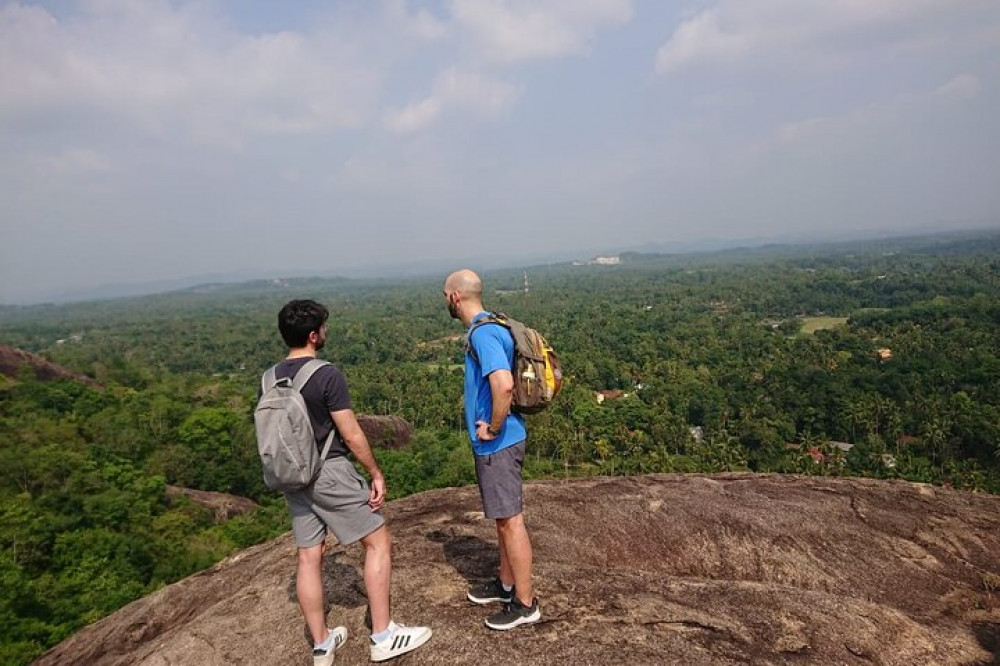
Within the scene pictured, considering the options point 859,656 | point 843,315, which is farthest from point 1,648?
point 843,315

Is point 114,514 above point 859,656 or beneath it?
beneath

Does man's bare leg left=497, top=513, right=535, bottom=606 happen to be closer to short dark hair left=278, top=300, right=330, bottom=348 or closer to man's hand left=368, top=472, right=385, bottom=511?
man's hand left=368, top=472, right=385, bottom=511

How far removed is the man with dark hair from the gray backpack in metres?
0.05

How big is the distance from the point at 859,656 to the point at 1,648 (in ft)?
59.2

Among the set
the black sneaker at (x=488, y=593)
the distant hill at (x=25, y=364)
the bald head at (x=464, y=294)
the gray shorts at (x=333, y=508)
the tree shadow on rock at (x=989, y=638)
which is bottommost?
the distant hill at (x=25, y=364)

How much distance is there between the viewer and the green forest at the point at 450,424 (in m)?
19.8

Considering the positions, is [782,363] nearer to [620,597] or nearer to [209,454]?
[209,454]

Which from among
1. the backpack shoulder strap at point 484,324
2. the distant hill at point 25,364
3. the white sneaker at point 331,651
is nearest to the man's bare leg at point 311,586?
the white sneaker at point 331,651

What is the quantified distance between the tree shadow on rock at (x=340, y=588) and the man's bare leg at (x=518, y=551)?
1106 mm

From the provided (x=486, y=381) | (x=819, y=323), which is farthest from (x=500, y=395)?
(x=819, y=323)

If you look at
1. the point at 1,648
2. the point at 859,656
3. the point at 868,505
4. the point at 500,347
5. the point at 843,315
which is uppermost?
the point at 500,347

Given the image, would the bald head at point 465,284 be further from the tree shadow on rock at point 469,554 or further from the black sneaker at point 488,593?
the tree shadow on rock at point 469,554

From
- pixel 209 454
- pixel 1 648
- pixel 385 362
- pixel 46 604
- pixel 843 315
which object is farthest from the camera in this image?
pixel 843 315

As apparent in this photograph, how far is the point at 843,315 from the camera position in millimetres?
89750
